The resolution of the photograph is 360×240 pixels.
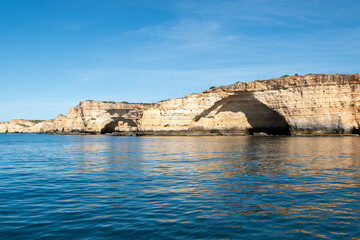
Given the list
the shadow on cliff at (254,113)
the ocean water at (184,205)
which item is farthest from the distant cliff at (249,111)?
the ocean water at (184,205)

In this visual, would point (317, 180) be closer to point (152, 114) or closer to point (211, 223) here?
point (211, 223)

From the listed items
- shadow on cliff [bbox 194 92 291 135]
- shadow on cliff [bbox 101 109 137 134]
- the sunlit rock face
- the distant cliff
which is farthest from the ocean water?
shadow on cliff [bbox 101 109 137 134]

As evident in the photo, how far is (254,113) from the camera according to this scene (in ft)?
199

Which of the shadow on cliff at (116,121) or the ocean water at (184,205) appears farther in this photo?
the shadow on cliff at (116,121)

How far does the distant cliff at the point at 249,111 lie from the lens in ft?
159

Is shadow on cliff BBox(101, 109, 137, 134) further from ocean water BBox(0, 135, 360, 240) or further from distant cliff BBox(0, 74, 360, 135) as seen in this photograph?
ocean water BBox(0, 135, 360, 240)

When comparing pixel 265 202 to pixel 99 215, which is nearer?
pixel 99 215

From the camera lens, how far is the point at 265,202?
26.5ft

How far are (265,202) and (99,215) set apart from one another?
434cm

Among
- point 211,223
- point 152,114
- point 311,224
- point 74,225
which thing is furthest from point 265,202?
point 152,114

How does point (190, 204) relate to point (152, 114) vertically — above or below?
below

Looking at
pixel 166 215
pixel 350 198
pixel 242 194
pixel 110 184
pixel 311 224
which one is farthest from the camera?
pixel 110 184

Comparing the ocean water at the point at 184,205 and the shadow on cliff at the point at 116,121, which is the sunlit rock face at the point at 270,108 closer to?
the shadow on cliff at the point at 116,121

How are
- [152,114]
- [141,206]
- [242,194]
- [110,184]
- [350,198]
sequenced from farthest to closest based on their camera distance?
[152,114] < [110,184] < [242,194] < [350,198] < [141,206]
